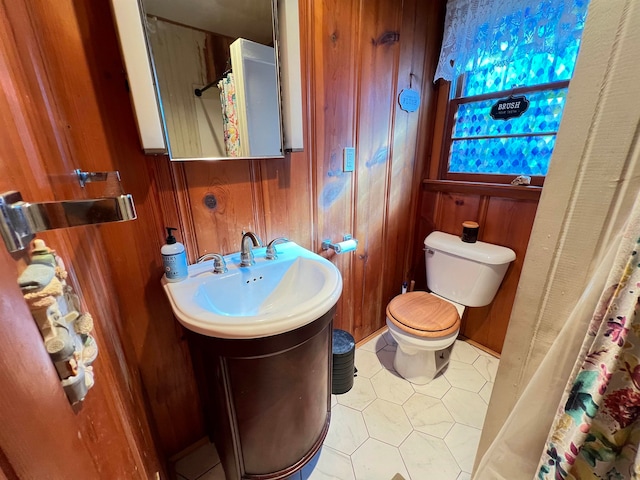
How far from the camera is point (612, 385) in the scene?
1.50 feet

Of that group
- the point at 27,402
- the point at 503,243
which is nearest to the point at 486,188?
the point at 503,243

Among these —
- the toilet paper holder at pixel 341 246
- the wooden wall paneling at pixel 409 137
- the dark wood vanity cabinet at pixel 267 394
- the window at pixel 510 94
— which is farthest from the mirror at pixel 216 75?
the window at pixel 510 94

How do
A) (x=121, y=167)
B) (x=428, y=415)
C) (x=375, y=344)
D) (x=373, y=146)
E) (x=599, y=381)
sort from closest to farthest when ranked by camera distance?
1. (x=599, y=381)
2. (x=121, y=167)
3. (x=428, y=415)
4. (x=373, y=146)
5. (x=375, y=344)

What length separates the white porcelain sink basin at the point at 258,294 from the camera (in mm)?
664

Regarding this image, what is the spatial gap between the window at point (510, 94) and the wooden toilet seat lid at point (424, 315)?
0.78 m

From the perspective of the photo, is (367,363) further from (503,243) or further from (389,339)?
(503,243)

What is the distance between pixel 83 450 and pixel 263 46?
1.17 meters

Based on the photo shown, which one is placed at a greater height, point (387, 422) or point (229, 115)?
point (229, 115)

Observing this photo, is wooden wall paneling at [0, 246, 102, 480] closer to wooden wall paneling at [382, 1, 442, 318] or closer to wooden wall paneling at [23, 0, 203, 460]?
wooden wall paneling at [23, 0, 203, 460]

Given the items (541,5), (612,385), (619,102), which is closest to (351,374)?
(612,385)

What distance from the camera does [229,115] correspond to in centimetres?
96

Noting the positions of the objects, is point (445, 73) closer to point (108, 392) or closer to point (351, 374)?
point (351, 374)

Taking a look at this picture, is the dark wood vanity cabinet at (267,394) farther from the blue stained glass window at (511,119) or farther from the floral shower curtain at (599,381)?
the blue stained glass window at (511,119)

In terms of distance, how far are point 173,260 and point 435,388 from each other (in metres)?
A: 1.47
